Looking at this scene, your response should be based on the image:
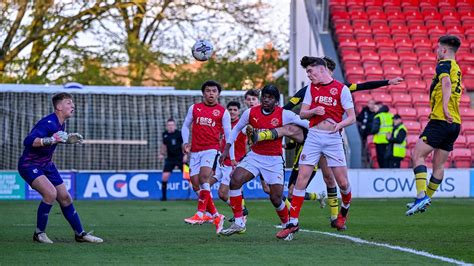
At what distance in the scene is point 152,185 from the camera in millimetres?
27016

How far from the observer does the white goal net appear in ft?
91.7

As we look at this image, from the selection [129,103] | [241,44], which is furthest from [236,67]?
[129,103]

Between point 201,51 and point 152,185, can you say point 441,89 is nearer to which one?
point 201,51

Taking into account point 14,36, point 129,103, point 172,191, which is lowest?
point 172,191

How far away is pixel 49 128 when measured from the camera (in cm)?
1274

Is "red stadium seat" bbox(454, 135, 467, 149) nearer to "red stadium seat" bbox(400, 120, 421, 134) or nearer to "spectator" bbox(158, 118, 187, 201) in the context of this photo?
"red stadium seat" bbox(400, 120, 421, 134)

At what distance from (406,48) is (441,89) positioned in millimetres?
18846

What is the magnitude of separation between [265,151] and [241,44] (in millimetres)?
29787

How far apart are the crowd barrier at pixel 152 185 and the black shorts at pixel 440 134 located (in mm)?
11953

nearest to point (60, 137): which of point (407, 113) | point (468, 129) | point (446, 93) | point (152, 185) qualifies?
point (446, 93)

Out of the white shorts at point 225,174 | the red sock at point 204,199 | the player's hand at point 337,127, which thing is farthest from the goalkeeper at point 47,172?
the white shorts at point 225,174

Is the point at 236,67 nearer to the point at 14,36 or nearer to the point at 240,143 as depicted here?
the point at 14,36

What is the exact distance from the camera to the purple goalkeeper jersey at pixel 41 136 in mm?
12695

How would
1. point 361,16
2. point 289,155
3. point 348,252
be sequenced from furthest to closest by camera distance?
point 361,16 → point 289,155 → point 348,252
